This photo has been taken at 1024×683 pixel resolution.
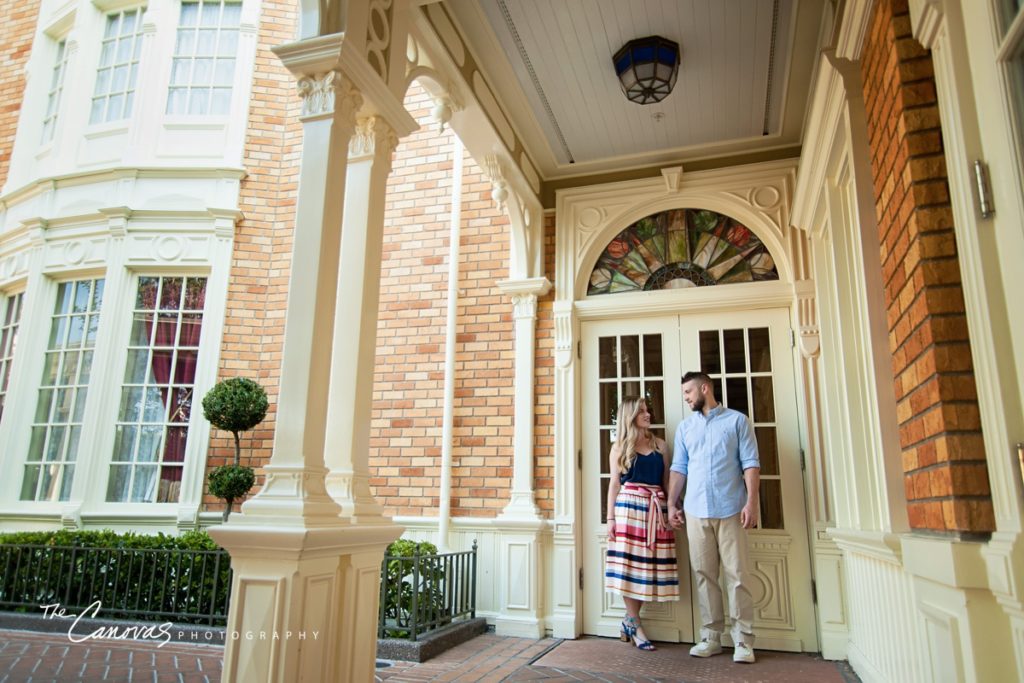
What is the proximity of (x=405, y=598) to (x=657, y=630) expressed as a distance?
5.64ft

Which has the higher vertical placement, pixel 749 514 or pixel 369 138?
pixel 369 138

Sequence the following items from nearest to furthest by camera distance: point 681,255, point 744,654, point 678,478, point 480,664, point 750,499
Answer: point 480,664, point 744,654, point 750,499, point 678,478, point 681,255

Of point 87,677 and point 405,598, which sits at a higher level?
point 405,598

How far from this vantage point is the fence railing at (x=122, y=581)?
4652 mm

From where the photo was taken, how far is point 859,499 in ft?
10.6

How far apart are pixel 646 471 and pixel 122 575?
382 centimetres

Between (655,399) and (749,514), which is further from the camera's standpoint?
(655,399)

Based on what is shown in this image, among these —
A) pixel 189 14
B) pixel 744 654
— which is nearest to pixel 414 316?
pixel 744 654

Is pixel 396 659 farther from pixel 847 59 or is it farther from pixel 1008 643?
pixel 847 59

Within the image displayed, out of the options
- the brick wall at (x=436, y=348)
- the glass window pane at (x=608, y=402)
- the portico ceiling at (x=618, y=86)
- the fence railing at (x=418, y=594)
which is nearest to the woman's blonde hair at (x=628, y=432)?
the glass window pane at (x=608, y=402)

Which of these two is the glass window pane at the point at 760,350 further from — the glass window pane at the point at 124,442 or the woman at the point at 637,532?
the glass window pane at the point at 124,442

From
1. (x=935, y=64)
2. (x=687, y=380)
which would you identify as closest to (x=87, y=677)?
(x=687, y=380)

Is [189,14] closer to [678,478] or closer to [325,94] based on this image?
[325,94]

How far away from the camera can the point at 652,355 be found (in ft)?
16.5
